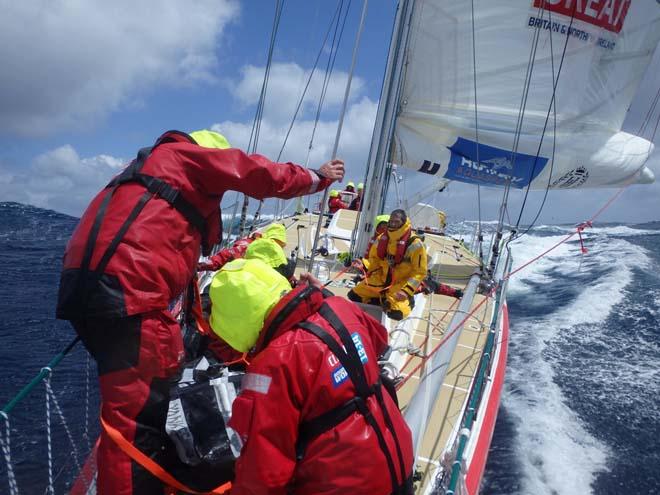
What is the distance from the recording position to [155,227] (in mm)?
1669

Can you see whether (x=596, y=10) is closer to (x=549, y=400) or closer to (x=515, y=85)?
(x=515, y=85)

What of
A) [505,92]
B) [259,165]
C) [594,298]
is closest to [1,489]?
[259,165]

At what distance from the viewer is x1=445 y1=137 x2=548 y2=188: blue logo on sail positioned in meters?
6.04

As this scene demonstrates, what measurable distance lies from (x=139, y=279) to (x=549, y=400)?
18.2ft

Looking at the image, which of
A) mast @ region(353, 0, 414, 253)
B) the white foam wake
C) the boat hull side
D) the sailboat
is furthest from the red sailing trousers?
mast @ region(353, 0, 414, 253)

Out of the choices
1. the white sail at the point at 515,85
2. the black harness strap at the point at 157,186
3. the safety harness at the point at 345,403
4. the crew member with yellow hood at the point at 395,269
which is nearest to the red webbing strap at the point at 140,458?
the safety harness at the point at 345,403

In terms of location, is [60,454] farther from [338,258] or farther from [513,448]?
[513,448]

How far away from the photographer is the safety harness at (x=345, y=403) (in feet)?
4.57

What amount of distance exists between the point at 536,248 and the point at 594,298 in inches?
464

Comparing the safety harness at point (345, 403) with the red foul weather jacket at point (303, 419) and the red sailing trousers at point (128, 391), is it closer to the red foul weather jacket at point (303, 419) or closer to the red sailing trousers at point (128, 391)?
the red foul weather jacket at point (303, 419)

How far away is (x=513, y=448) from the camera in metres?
4.43

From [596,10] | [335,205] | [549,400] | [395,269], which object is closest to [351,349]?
[395,269]

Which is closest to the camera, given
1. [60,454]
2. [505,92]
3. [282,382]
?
[282,382]

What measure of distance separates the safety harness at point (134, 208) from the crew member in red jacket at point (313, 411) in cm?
50
